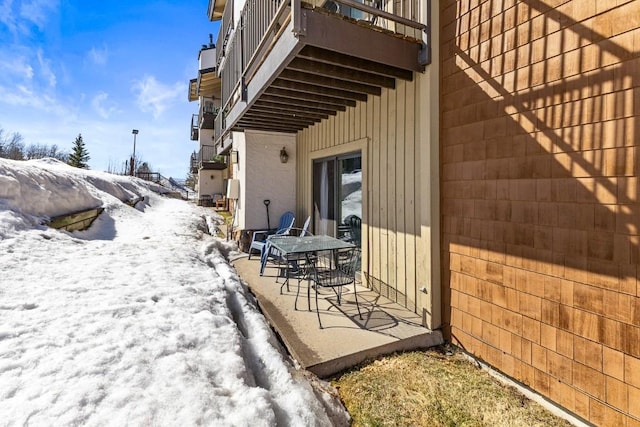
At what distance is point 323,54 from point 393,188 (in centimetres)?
176

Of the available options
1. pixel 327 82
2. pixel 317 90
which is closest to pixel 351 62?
pixel 327 82

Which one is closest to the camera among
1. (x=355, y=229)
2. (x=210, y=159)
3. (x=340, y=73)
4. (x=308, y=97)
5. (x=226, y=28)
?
(x=340, y=73)

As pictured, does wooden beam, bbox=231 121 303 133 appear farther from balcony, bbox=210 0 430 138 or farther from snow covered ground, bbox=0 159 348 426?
snow covered ground, bbox=0 159 348 426

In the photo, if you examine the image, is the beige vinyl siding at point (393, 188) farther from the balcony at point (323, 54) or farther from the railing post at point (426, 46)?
the balcony at point (323, 54)

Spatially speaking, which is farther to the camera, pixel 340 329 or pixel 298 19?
pixel 340 329

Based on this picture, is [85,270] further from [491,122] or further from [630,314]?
[630,314]

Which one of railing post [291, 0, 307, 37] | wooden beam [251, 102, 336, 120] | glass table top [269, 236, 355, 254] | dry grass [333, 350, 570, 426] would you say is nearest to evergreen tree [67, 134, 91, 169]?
wooden beam [251, 102, 336, 120]

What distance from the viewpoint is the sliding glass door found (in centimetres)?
495

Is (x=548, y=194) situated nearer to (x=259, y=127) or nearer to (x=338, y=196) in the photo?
(x=338, y=196)

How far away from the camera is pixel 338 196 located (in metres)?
5.44

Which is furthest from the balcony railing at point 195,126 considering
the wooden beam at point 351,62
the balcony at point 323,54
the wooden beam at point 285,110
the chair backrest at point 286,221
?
the wooden beam at point 351,62

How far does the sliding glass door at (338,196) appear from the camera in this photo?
195 inches

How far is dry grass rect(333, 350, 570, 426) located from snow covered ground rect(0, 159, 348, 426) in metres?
0.22

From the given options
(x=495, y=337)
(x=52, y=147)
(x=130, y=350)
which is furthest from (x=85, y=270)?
(x=52, y=147)
